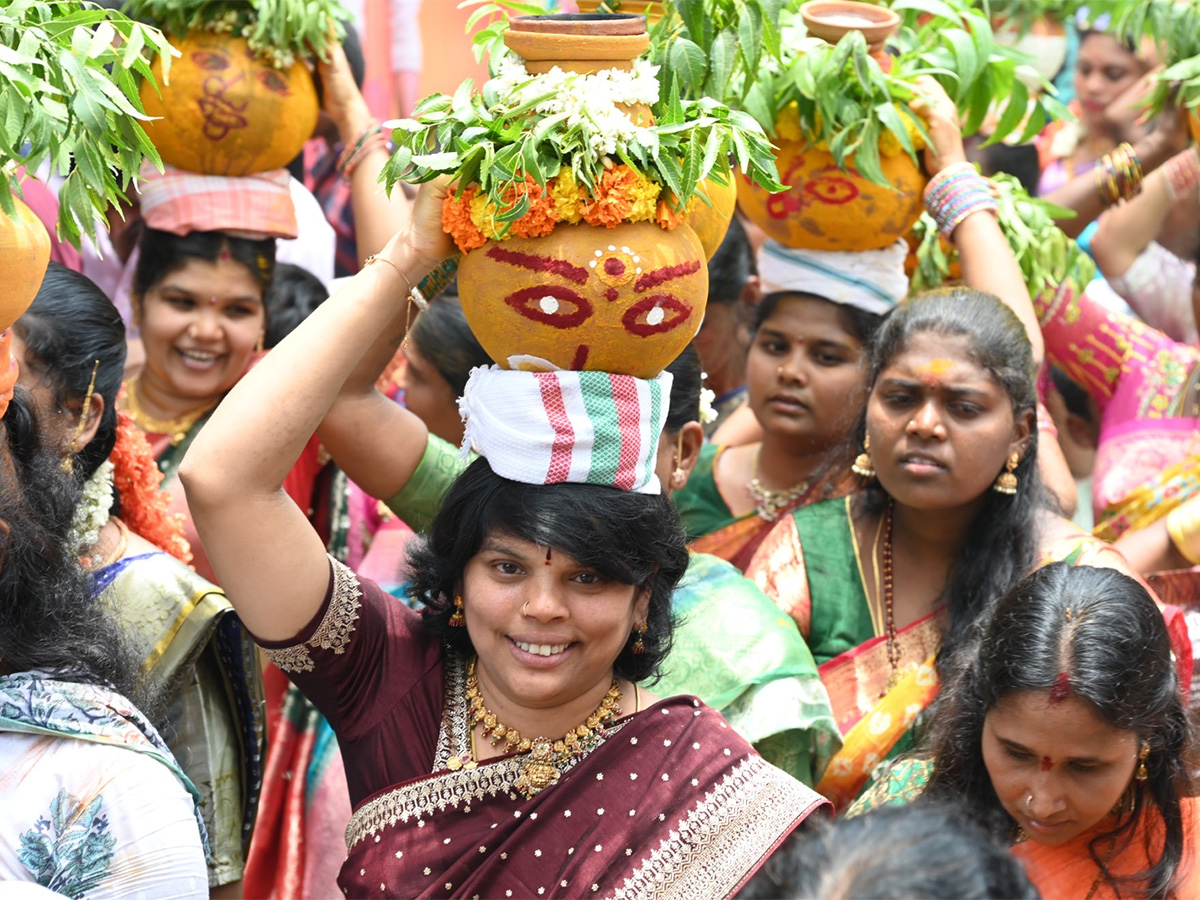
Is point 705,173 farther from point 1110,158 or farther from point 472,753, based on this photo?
point 1110,158

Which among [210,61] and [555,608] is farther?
[210,61]

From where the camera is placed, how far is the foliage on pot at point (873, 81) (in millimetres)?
3781

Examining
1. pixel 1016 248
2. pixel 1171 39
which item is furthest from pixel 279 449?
pixel 1171 39

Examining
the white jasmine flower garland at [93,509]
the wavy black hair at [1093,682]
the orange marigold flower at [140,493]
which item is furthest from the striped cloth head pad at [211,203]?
the wavy black hair at [1093,682]

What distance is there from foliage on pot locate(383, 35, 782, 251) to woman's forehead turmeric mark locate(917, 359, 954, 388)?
3.78 feet

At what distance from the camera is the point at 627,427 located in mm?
2670

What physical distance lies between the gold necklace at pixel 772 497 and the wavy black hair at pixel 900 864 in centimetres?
273

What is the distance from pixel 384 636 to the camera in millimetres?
2805

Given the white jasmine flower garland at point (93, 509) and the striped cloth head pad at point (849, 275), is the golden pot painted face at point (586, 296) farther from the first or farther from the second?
the striped cloth head pad at point (849, 275)

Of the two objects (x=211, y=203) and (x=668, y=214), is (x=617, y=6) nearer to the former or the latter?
(x=668, y=214)

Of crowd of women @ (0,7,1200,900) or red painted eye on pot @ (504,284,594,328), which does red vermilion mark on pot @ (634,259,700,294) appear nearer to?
red painted eye on pot @ (504,284,594,328)

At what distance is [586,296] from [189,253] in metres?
2.02

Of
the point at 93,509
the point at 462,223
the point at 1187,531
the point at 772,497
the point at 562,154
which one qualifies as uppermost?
the point at 562,154

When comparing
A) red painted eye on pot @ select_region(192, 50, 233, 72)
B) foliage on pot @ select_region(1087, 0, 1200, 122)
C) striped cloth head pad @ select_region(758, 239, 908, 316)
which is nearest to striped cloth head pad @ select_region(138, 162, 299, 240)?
red painted eye on pot @ select_region(192, 50, 233, 72)
